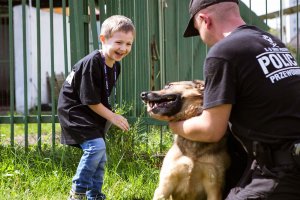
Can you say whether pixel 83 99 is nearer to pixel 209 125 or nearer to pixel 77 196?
pixel 77 196

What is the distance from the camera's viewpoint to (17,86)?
13.0 metres

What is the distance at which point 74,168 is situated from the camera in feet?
15.3

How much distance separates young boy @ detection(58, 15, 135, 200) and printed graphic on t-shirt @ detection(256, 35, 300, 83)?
1.42 metres

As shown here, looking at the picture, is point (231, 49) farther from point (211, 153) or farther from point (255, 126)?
point (211, 153)

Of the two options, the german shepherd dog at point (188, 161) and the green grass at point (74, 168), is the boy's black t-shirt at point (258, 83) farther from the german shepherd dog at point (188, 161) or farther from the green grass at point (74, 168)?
the green grass at point (74, 168)

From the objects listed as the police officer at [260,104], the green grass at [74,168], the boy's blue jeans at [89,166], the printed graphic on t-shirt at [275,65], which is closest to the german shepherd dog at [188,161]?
the police officer at [260,104]

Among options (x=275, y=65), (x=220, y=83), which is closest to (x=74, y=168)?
(x=220, y=83)

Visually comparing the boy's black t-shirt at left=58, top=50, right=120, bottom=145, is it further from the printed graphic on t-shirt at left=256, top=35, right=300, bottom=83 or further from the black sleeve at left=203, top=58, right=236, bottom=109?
the printed graphic on t-shirt at left=256, top=35, right=300, bottom=83

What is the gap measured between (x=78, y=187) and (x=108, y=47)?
3.67 ft

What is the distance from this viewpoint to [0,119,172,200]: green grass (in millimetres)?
4184

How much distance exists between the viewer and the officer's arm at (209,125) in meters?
2.47

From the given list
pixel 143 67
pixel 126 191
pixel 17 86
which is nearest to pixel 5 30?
pixel 17 86

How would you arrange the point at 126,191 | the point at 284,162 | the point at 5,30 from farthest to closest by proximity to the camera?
the point at 5,30, the point at 126,191, the point at 284,162

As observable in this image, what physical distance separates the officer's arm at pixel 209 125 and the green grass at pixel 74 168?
1.62m
